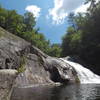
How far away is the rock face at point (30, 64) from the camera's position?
33.1 metres

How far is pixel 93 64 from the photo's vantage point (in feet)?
197

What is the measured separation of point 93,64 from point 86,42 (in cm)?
608

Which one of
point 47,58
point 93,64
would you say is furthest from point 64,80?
point 93,64

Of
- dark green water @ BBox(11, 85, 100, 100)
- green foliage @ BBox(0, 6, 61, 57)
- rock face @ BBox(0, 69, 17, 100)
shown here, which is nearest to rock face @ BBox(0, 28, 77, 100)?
dark green water @ BBox(11, 85, 100, 100)

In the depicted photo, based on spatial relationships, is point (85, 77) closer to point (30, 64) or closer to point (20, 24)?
point (30, 64)

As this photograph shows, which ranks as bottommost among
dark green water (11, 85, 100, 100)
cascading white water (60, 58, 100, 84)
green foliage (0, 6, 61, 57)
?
dark green water (11, 85, 100, 100)

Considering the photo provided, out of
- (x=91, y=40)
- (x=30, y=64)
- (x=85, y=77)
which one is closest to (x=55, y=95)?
(x=30, y=64)

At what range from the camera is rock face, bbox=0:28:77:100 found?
33.1 metres

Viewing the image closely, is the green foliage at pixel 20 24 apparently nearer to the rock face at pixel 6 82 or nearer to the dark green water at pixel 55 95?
the dark green water at pixel 55 95

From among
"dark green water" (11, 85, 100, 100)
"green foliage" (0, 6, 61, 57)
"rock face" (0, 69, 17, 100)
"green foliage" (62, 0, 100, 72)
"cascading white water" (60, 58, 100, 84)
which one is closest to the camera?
"rock face" (0, 69, 17, 100)

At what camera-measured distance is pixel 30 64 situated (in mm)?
37938

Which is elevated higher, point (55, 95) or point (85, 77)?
point (85, 77)

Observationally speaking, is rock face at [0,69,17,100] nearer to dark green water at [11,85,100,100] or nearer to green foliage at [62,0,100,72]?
dark green water at [11,85,100,100]

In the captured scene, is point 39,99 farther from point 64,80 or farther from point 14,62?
point 64,80
